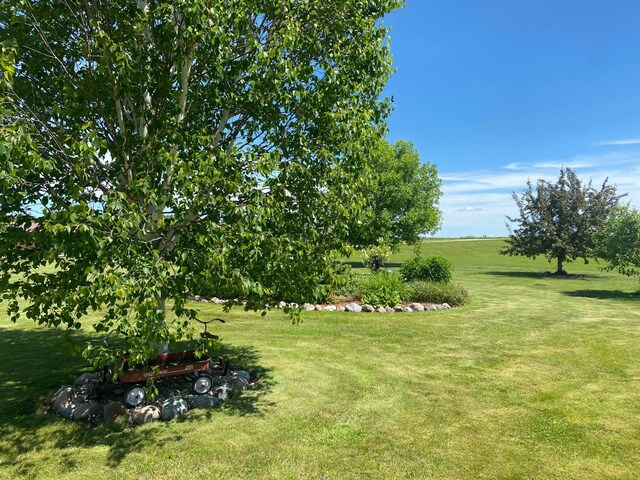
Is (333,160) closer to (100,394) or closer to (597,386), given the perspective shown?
(100,394)

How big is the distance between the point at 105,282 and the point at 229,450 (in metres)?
3.08

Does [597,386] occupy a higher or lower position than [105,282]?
lower

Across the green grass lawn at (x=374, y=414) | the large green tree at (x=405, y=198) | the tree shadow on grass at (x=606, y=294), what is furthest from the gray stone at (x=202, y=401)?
the large green tree at (x=405, y=198)

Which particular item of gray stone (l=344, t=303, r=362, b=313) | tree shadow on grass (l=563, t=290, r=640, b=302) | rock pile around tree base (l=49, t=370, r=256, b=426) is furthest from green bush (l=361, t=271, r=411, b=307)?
tree shadow on grass (l=563, t=290, r=640, b=302)

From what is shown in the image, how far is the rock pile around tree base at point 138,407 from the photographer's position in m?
7.08

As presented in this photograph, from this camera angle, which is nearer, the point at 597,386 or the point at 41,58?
the point at 41,58

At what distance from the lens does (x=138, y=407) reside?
24.1 feet

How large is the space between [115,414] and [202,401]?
1442mm

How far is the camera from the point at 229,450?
6.21 metres

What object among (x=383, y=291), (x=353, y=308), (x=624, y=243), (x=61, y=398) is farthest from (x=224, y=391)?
(x=624, y=243)

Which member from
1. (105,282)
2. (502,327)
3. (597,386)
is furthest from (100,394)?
(502,327)

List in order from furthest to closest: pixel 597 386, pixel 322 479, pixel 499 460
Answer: pixel 597 386 < pixel 499 460 < pixel 322 479

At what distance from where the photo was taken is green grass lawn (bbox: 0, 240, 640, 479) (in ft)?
19.2

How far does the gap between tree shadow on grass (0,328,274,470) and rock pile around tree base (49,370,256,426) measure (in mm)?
163
